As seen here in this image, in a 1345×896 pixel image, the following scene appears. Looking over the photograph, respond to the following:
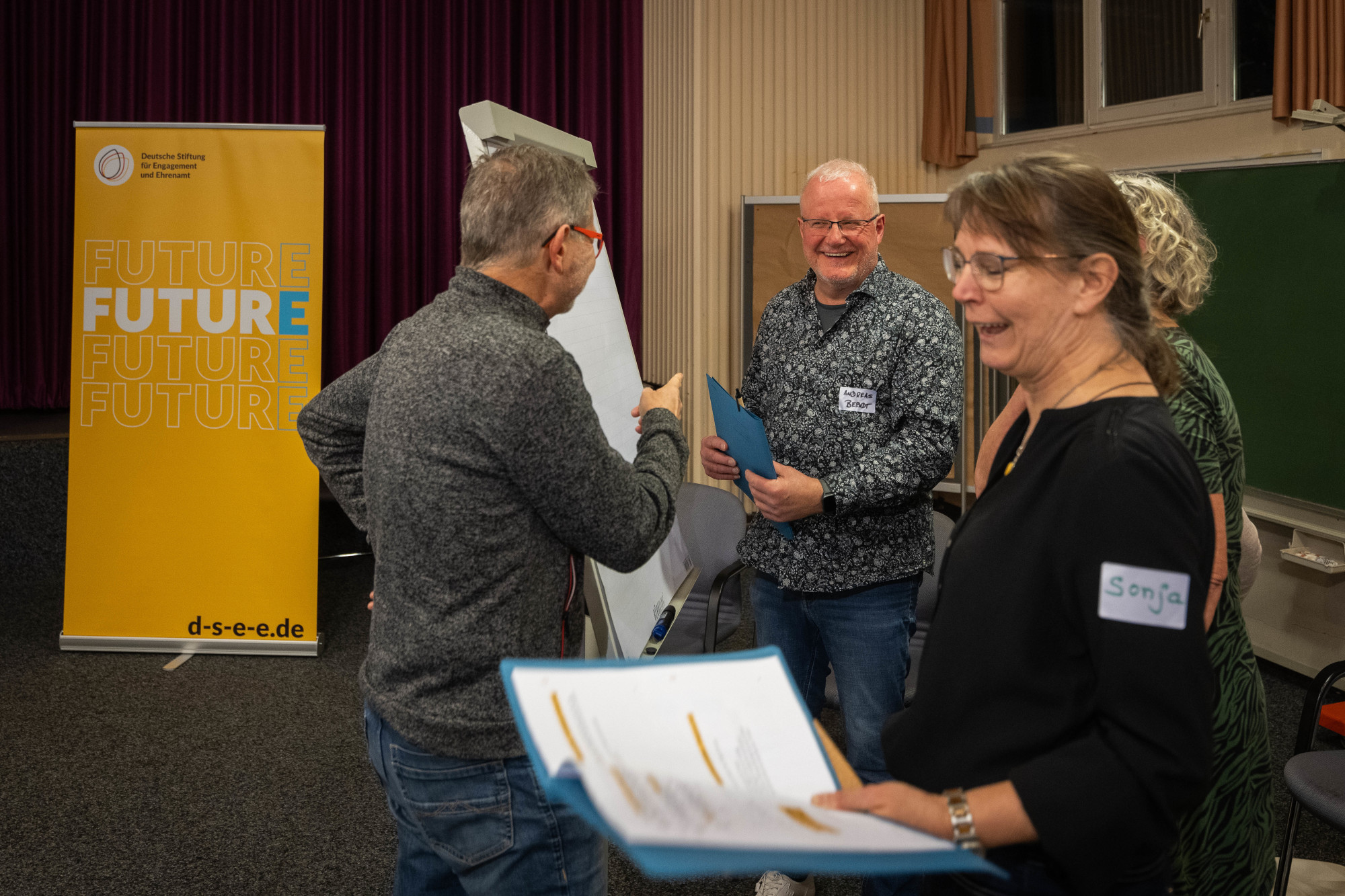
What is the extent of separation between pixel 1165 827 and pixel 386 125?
5.31m

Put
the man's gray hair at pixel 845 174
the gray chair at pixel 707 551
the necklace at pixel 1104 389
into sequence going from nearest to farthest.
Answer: the necklace at pixel 1104 389 < the man's gray hair at pixel 845 174 < the gray chair at pixel 707 551

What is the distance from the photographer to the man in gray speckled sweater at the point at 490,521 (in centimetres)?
115

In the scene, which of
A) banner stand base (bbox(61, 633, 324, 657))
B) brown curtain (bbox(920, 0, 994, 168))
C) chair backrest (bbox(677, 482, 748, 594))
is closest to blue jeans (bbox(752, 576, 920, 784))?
chair backrest (bbox(677, 482, 748, 594))

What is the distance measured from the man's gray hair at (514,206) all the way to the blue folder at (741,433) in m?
0.56

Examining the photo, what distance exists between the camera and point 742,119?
5297mm

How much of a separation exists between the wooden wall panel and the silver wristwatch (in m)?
4.41

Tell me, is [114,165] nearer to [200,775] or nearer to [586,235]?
[200,775]

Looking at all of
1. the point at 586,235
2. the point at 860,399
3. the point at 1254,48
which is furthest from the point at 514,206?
the point at 1254,48

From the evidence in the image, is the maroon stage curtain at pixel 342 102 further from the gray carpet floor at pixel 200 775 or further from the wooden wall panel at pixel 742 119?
the gray carpet floor at pixel 200 775

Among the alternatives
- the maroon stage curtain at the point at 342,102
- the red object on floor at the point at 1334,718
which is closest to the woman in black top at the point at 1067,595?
the red object on floor at the point at 1334,718

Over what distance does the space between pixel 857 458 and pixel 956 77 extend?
3.88 meters

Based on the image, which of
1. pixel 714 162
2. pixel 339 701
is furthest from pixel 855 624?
pixel 714 162

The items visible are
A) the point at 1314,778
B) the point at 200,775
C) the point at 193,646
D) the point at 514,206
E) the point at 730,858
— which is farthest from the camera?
the point at 193,646

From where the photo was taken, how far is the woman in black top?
2.64 feet
